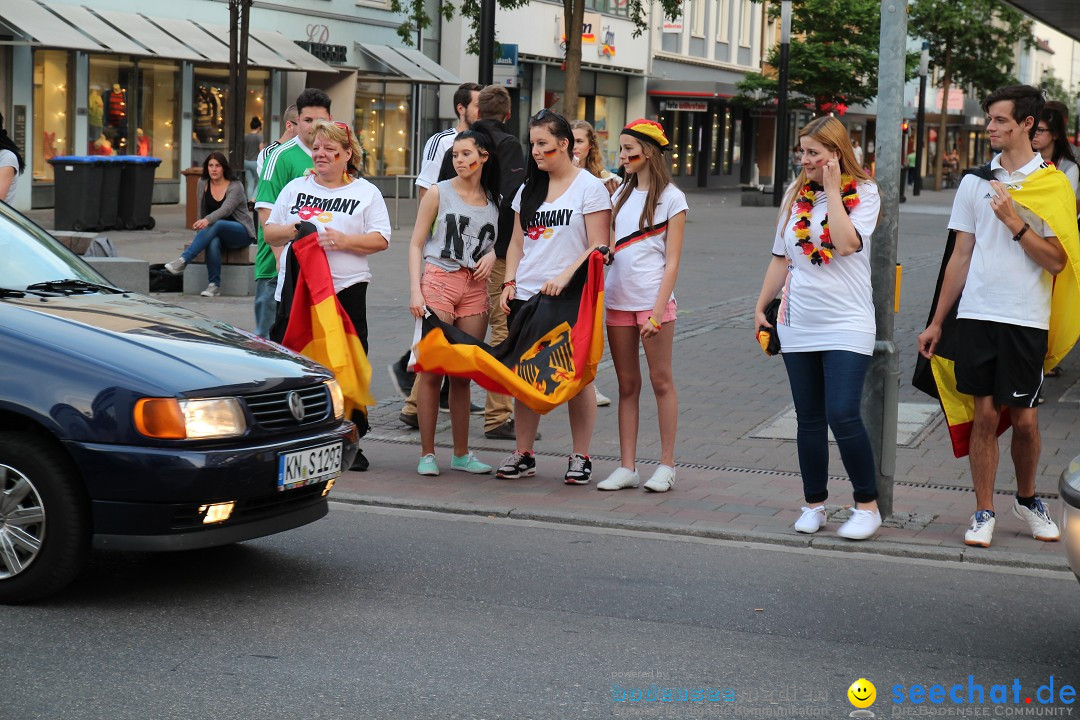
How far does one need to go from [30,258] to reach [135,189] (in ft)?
57.9

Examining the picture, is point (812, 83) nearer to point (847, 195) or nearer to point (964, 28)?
point (964, 28)

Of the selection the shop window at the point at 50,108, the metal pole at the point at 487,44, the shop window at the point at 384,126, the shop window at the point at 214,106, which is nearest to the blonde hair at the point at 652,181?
the metal pole at the point at 487,44

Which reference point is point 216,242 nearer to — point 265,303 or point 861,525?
point 265,303

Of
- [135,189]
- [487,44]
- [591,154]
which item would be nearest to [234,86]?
[135,189]

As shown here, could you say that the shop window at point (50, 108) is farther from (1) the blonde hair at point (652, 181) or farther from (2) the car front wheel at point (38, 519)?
(2) the car front wheel at point (38, 519)

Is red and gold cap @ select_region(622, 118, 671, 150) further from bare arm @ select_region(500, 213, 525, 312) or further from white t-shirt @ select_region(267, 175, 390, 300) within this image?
white t-shirt @ select_region(267, 175, 390, 300)

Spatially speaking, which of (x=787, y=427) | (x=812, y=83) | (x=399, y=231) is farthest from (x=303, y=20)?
(x=787, y=427)

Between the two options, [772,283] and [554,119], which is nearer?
[772,283]

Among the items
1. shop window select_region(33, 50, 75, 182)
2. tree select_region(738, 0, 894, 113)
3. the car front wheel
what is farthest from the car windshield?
tree select_region(738, 0, 894, 113)

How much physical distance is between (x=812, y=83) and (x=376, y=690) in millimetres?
45080

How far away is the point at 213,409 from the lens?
516 cm

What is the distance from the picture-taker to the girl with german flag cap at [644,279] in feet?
24.1

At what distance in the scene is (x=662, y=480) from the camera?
7570 mm

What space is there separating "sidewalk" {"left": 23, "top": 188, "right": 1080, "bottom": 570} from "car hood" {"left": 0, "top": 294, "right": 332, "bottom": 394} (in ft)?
5.60
